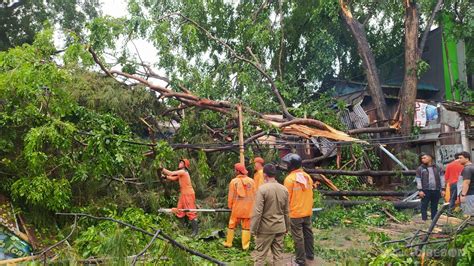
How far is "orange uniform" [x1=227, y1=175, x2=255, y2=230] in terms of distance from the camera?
304 inches

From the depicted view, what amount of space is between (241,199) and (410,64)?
8.96 metres

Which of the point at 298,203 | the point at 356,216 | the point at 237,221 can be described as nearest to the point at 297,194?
the point at 298,203

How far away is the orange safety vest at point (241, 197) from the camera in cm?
771

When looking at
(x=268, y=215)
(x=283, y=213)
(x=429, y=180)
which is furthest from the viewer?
(x=429, y=180)

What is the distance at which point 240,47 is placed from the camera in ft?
46.2

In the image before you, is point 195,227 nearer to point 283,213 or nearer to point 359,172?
point 283,213

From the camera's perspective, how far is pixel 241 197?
7.73 m

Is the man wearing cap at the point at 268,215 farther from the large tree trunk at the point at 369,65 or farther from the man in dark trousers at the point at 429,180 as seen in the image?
the large tree trunk at the point at 369,65

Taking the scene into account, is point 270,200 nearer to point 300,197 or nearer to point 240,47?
point 300,197

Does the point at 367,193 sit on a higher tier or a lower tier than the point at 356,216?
higher

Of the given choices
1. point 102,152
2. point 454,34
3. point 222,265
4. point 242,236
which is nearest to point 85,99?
point 102,152

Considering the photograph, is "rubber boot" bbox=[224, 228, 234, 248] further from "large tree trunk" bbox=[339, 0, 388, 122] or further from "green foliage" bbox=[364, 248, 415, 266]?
"large tree trunk" bbox=[339, 0, 388, 122]

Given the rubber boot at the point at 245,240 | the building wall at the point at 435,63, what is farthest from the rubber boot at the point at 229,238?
the building wall at the point at 435,63

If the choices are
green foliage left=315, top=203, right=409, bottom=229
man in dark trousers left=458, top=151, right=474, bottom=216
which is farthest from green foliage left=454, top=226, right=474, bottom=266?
green foliage left=315, top=203, right=409, bottom=229
